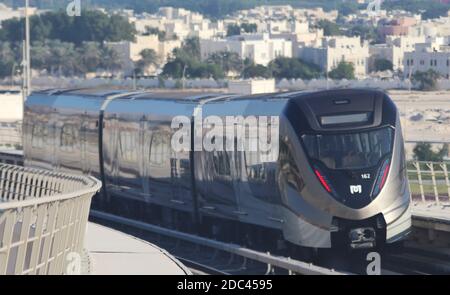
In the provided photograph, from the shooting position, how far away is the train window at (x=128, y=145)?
1017 inches

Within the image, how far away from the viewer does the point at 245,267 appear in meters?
20.9

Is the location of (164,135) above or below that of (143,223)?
above

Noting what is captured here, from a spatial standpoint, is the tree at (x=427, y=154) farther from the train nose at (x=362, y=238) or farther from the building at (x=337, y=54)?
the building at (x=337, y=54)

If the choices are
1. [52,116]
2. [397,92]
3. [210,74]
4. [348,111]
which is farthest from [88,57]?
[348,111]

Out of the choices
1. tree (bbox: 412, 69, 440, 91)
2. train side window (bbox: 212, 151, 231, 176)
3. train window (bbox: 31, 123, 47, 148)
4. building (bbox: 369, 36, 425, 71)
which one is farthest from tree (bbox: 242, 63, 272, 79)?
train side window (bbox: 212, 151, 231, 176)

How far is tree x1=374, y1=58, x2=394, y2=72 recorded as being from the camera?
187 meters

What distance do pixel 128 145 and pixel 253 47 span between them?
518 feet

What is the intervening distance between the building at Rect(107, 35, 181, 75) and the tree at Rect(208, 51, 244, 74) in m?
10.1

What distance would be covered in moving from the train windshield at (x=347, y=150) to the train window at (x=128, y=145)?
6933mm

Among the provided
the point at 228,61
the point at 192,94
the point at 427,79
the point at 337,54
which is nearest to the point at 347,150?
the point at 192,94

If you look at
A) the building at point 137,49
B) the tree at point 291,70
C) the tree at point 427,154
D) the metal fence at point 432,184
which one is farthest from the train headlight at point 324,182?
the building at point 137,49

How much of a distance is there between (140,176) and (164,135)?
1625 mm
